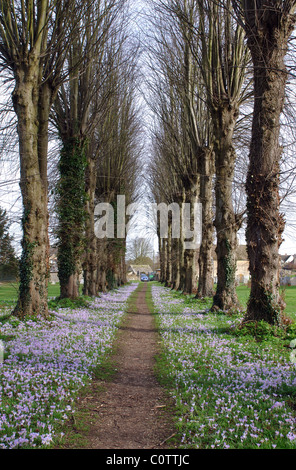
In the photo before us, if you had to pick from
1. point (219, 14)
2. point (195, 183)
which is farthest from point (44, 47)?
point (195, 183)

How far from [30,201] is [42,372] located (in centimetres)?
636

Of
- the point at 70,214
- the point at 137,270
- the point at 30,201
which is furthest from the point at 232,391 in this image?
the point at 137,270

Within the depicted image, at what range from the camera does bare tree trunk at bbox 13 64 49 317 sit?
10.6 meters

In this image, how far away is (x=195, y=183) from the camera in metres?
22.5

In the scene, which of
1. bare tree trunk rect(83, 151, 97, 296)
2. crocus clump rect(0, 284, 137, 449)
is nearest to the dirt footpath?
crocus clump rect(0, 284, 137, 449)

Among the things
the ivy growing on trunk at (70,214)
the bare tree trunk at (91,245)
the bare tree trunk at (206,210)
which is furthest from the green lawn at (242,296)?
the bare tree trunk at (91,245)

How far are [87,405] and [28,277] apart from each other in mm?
6371

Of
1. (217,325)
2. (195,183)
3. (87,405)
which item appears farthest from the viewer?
(195,183)

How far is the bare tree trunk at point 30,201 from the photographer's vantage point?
34.7ft

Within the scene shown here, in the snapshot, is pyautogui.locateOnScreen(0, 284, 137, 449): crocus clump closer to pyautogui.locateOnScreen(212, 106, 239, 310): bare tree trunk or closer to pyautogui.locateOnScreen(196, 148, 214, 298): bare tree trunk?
pyautogui.locateOnScreen(212, 106, 239, 310): bare tree trunk

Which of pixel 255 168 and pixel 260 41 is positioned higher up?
pixel 260 41

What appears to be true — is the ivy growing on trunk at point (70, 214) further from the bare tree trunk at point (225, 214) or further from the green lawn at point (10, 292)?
the bare tree trunk at point (225, 214)

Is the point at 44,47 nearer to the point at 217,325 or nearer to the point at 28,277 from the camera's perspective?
the point at 28,277

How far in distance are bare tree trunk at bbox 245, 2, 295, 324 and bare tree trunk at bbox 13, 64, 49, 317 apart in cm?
615
